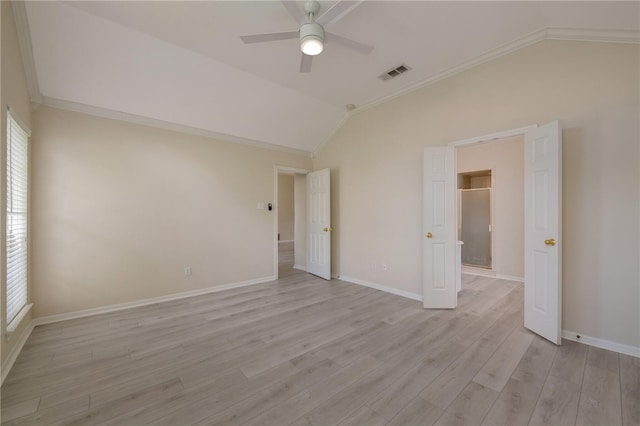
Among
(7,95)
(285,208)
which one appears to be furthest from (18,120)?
(285,208)

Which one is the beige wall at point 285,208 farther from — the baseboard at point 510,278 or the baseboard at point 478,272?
the baseboard at point 510,278

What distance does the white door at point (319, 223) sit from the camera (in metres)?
4.96

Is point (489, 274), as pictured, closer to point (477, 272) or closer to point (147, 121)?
point (477, 272)

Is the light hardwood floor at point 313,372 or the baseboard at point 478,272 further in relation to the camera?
the baseboard at point 478,272

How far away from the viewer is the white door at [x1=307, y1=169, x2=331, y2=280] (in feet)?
16.3

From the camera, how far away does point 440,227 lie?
3.47 m

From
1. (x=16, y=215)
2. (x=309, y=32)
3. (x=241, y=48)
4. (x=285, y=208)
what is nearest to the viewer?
(x=309, y=32)

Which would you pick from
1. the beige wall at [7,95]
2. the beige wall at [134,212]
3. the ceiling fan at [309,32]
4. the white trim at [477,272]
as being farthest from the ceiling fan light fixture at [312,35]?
the white trim at [477,272]

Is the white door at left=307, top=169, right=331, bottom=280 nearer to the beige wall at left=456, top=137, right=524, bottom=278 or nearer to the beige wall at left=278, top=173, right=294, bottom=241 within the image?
the beige wall at left=456, top=137, right=524, bottom=278

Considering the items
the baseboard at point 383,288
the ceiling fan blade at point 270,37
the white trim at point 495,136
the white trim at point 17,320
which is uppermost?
the ceiling fan blade at point 270,37

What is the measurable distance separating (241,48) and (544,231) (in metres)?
3.82

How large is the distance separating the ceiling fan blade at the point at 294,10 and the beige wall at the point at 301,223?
3.76m

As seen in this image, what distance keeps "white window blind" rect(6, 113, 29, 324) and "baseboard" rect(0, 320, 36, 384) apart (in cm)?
25

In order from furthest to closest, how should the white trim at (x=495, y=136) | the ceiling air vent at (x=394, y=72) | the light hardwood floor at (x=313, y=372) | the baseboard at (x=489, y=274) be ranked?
the baseboard at (x=489, y=274) < the ceiling air vent at (x=394, y=72) < the white trim at (x=495, y=136) < the light hardwood floor at (x=313, y=372)
